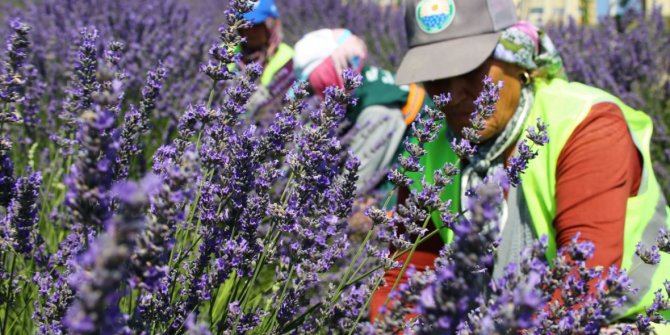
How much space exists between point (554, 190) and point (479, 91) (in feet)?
1.07

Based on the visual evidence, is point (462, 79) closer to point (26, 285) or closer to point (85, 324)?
point (26, 285)

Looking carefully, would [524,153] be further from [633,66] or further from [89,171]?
[633,66]

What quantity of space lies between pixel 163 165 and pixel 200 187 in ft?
0.23

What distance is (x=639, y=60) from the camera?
4.17 meters

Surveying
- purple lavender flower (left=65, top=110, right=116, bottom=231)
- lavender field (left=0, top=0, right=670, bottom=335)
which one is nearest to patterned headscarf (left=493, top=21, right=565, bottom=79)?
lavender field (left=0, top=0, right=670, bottom=335)

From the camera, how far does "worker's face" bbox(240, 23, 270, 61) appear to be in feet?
11.1

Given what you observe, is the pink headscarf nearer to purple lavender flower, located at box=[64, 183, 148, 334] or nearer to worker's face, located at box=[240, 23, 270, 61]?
worker's face, located at box=[240, 23, 270, 61]

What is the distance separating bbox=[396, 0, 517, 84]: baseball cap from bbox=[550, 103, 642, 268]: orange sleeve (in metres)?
0.33

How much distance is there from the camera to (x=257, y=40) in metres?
3.41

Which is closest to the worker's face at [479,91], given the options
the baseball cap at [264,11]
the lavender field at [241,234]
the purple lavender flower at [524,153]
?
the lavender field at [241,234]

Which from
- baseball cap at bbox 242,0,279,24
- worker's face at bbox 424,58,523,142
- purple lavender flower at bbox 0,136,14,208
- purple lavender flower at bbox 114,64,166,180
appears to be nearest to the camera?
purple lavender flower at bbox 0,136,14,208

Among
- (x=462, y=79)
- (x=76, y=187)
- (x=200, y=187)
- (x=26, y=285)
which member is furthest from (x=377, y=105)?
(x=76, y=187)

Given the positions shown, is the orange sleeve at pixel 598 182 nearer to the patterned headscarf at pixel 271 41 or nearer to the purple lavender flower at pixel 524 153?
the purple lavender flower at pixel 524 153

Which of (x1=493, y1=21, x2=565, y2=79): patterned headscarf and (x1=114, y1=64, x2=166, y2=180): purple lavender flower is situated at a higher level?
(x1=114, y1=64, x2=166, y2=180): purple lavender flower
